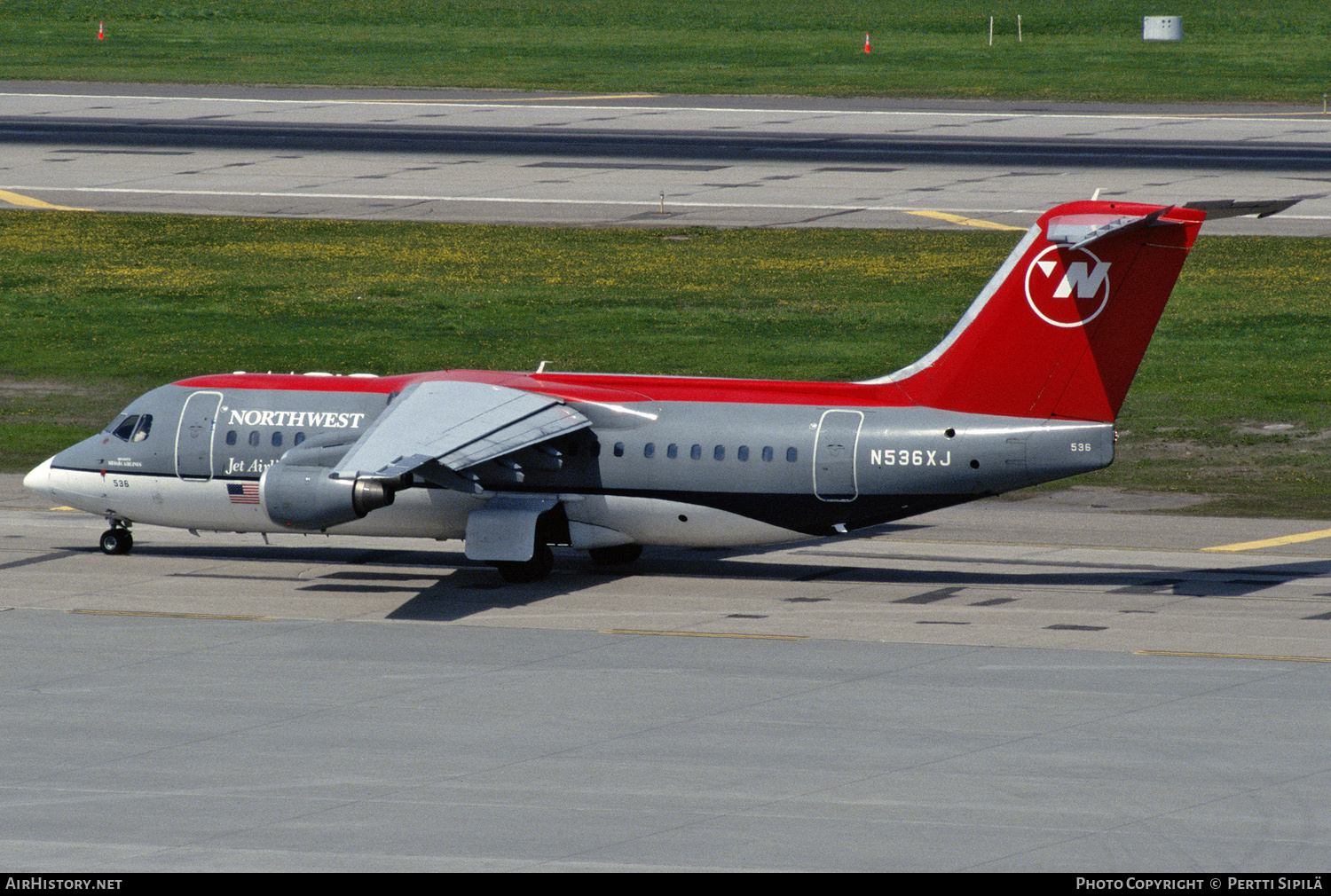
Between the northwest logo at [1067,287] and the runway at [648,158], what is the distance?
3117 cm

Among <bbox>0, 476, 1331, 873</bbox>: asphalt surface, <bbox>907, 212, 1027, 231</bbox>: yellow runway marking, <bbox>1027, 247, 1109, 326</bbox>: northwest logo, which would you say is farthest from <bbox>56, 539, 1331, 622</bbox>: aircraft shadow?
A: <bbox>907, 212, 1027, 231</bbox>: yellow runway marking

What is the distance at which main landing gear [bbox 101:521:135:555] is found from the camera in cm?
3881

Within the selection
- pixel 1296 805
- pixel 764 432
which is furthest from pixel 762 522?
pixel 1296 805

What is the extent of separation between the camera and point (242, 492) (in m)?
37.3

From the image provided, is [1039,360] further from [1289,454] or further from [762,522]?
[1289,454]

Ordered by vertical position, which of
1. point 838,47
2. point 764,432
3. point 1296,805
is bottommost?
point 1296,805

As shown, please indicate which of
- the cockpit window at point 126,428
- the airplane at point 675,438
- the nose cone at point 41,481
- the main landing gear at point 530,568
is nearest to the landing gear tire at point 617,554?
the airplane at point 675,438

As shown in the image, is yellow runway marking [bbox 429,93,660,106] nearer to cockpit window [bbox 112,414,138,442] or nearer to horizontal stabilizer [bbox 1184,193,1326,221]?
cockpit window [bbox 112,414,138,442]

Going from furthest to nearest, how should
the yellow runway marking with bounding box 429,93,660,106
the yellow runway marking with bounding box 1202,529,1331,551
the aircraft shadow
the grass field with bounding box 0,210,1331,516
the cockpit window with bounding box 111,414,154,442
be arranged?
the yellow runway marking with bounding box 429,93,660,106 < the grass field with bounding box 0,210,1331,516 < the yellow runway marking with bounding box 1202,529,1331,551 < the cockpit window with bounding box 111,414,154,442 < the aircraft shadow

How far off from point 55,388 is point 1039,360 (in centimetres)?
3304

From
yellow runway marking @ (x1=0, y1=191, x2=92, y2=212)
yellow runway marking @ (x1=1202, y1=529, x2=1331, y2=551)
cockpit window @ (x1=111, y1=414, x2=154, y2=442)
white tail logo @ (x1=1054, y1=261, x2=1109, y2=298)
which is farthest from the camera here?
yellow runway marking @ (x1=0, y1=191, x2=92, y2=212)

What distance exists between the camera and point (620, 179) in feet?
258

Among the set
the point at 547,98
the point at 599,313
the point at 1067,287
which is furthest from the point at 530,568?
the point at 547,98

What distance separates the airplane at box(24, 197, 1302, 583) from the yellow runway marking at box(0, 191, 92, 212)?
40135 mm
